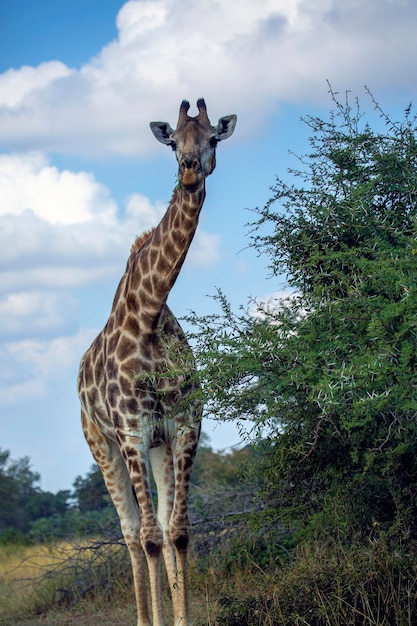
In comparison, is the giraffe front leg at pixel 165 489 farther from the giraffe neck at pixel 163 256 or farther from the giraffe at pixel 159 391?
the giraffe neck at pixel 163 256

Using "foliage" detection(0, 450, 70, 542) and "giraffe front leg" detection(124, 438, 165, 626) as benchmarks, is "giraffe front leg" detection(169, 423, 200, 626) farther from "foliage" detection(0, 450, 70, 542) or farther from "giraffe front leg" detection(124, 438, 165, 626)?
"foliage" detection(0, 450, 70, 542)

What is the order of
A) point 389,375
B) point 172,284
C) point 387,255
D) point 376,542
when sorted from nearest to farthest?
1. point 389,375
2. point 387,255
3. point 376,542
4. point 172,284

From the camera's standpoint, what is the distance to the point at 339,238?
6785mm

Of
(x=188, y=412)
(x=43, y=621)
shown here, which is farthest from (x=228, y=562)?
(x=188, y=412)

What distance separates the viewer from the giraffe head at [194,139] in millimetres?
6547

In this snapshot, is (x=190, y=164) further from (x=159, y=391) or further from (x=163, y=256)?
(x=159, y=391)

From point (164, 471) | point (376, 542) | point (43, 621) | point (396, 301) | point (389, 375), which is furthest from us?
point (43, 621)

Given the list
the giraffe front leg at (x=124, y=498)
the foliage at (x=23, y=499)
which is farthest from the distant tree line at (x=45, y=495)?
the giraffe front leg at (x=124, y=498)

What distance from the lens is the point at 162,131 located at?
22.7 feet

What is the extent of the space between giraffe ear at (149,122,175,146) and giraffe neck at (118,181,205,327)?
380 mm

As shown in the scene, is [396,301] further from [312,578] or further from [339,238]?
[312,578]

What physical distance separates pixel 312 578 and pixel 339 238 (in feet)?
7.82

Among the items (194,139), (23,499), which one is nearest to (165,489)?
(194,139)

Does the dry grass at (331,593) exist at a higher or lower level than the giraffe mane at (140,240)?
lower
